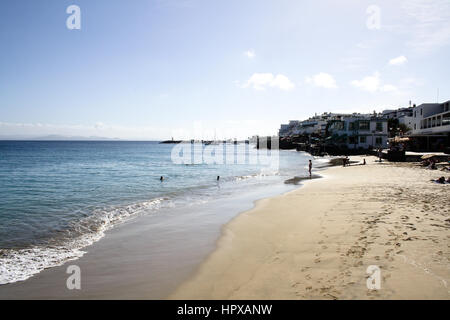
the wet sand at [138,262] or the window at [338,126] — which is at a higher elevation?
the window at [338,126]

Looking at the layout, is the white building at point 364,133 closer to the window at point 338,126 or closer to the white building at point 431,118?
the window at point 338,126

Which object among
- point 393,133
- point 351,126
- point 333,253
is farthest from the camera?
point 393,133

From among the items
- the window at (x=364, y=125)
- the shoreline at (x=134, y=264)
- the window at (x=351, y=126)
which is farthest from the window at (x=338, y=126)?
the shoreline at (x=134, y=264)

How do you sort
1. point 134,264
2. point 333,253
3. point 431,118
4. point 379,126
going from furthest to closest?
1. point 379,126
2. point 431,118
3. point 134,264
4. point 333,253

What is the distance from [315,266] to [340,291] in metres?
1.47

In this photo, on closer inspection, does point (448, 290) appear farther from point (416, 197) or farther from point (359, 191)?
point (359, 191)

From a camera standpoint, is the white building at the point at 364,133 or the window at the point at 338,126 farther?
the window at the point at 338,126

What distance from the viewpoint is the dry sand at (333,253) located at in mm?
6504

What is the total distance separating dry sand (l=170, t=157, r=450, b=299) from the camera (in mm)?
6504

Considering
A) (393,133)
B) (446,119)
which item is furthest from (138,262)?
(393,133)

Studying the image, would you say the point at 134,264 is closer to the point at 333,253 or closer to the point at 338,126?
the point at 333,253

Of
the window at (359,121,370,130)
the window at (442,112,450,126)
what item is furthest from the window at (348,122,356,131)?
the window at (442,112,450,126)

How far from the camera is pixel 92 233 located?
1251cm

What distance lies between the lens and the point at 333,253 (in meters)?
8.52
